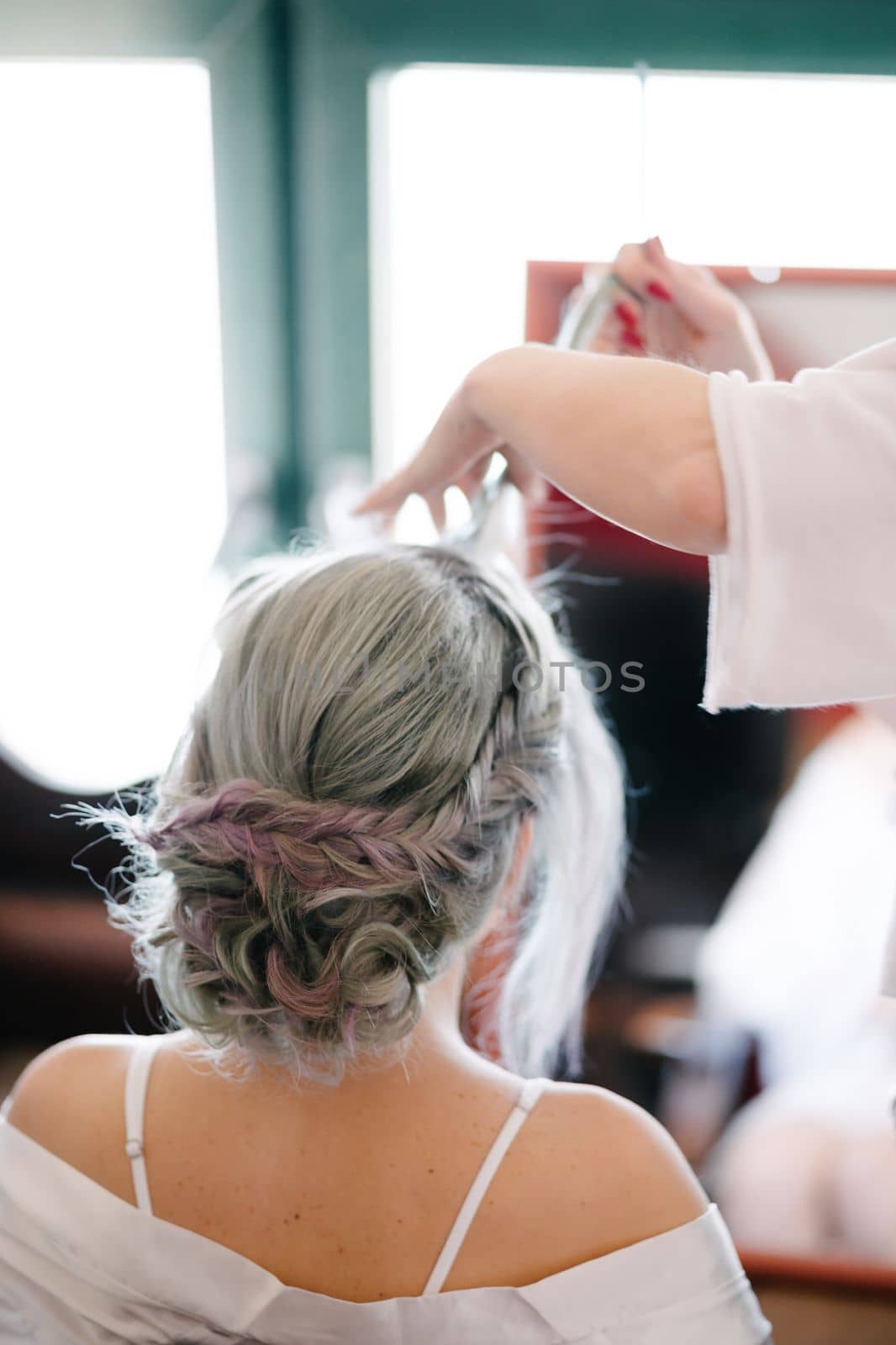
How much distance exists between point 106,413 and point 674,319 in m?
0.75

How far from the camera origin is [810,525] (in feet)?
1.46

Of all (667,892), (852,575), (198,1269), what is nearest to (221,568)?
(667,892)

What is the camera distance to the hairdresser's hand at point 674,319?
0.76m

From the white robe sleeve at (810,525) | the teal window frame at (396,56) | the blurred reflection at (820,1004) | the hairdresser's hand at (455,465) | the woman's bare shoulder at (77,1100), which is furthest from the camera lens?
the blurred reflection at (820,1004)

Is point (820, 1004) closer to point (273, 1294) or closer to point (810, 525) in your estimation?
point (273, 1294)

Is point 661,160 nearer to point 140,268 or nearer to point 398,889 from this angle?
point 140,268

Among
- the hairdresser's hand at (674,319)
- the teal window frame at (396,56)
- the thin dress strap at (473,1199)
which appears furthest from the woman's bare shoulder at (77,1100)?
the teal window frame at (396,56)

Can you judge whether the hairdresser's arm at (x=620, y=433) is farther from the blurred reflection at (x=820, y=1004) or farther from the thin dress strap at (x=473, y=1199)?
the blurred reflection at (x=820, y=1004)

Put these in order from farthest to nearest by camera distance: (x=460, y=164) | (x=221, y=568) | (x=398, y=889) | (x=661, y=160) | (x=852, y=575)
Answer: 1. (x=221, y=568)
2. (x=460, y=164)
3. (x=661, y=160)
4. (x=398, y=889)
5. (x=852, y=575)

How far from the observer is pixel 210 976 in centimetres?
68

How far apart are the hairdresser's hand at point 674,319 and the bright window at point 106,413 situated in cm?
66

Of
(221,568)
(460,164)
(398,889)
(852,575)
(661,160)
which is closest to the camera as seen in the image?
(852,575)

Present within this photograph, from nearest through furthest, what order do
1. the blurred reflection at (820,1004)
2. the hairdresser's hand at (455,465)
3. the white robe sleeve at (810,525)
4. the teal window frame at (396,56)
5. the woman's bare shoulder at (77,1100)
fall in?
the white robe sleeve at (810,525) < the hairdresser's hand at (455,465) < the woman's bare shoulder at (77,1100) < the teal window frame at (396,56) < the blurred reflection at (820,1004)

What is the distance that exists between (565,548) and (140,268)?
599mm
